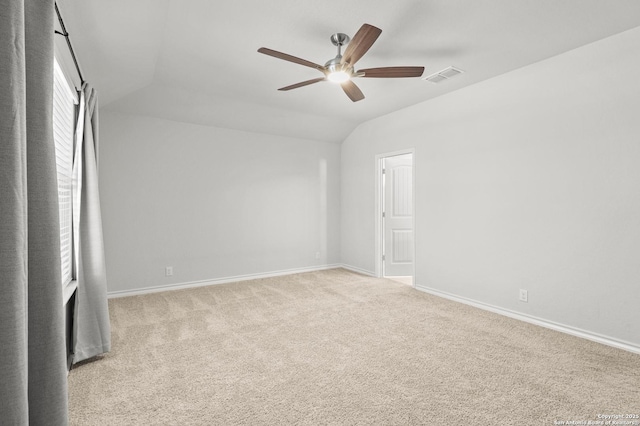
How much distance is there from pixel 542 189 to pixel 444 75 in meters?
1.53

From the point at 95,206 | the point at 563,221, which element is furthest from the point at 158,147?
the point at 563,221

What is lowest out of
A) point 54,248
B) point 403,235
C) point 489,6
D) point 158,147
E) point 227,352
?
point 227,352

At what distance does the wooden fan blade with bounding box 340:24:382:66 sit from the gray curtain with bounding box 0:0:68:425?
1.64m

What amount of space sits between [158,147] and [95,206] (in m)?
2.07

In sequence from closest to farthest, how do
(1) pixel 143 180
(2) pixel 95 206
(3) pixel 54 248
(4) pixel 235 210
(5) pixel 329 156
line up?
1. (3) pixel 54 248
2. (2) pixel 95 206
3. (1) pixel 143 180
4. (4) pixel 235 210
5. (5) pixel 329 156

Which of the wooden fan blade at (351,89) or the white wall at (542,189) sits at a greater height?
the wooden fan blade at (351,89)

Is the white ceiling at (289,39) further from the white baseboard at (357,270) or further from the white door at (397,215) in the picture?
the white baseboard at (357,270)

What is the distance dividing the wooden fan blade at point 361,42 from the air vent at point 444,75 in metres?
1.41

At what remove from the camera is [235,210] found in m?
5.00

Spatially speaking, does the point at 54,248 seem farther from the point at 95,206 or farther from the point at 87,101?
the point at 87,101

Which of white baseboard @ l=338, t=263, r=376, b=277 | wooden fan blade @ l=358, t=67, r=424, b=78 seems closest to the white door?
white baseboard @ l=338, t=263, r=376, b=277

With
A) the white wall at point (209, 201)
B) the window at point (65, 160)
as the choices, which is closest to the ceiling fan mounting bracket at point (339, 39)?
the window at point (65, 160)

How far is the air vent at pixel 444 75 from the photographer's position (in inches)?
133

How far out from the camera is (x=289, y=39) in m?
2.76
